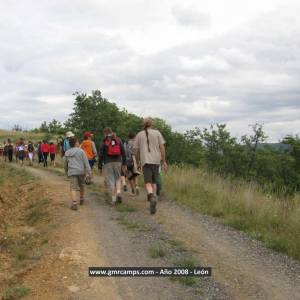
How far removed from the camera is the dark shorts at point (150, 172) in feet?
32.0

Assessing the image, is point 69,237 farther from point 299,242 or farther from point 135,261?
point 299,242

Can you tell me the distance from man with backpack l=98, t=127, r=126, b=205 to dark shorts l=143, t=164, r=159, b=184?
3.52 feet

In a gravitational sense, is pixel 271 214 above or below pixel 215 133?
below

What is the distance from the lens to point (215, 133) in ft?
73.6

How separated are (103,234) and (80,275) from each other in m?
1.98

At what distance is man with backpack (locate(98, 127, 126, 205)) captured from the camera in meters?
10.6

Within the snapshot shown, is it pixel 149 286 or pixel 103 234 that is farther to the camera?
pixel 103 234

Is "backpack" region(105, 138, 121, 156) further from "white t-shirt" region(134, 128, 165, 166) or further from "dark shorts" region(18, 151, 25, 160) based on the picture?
"dark shorts" region(18, 151, 25, 160)

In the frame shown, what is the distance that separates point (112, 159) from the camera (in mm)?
10711

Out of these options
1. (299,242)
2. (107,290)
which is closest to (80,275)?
(107,290)

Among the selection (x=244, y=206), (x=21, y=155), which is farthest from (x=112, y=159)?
(x=21, y=155)

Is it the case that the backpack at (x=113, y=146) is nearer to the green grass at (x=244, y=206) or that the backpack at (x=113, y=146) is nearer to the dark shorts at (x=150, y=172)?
the dark shorts at (x=150, y=172)
